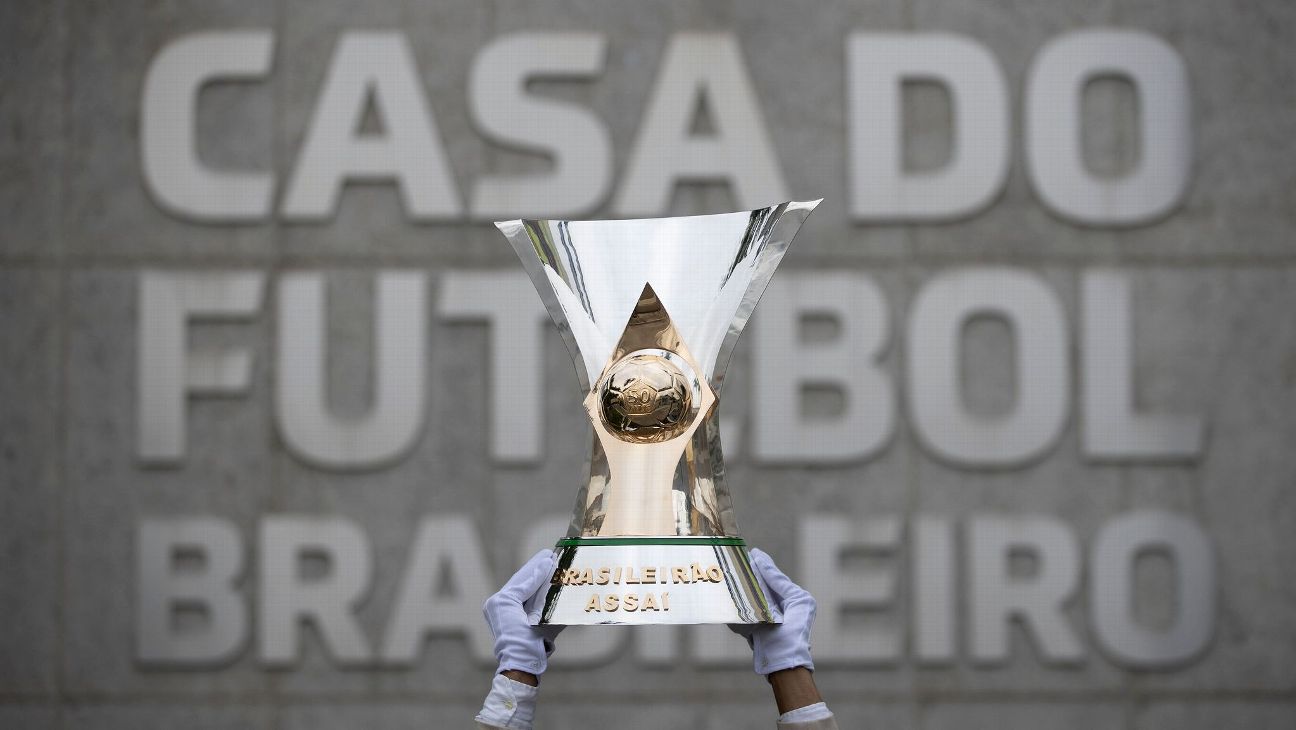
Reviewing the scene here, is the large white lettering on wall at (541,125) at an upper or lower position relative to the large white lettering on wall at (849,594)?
upper

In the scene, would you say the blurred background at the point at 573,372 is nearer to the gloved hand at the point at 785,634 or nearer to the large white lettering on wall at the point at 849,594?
the large white lettering on wall at the point at 849,594

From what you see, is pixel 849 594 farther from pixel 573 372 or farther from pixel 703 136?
pixel 703 136

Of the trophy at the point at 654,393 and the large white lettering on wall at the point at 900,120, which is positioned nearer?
the trophy at the point at 654,393

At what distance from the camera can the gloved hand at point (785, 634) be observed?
6.15 ft

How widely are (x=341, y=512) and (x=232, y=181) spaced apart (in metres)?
1.32

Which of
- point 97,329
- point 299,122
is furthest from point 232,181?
point 97,329

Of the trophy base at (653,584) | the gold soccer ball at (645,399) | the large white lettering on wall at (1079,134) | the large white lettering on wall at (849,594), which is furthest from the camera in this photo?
the large white lettering on wall at (1079,134)

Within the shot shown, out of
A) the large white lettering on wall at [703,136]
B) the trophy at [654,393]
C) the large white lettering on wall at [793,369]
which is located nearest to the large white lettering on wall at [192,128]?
the large white lettering on wall at [703,136]

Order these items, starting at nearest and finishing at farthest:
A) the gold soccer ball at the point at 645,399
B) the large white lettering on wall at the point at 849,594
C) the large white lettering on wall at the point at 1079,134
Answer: the gold soccer ball at the point at 645,399, the large white lettering on wall at the point at 849,594, the large white lettering on wall at the point at 1079,134

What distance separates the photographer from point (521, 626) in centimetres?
185

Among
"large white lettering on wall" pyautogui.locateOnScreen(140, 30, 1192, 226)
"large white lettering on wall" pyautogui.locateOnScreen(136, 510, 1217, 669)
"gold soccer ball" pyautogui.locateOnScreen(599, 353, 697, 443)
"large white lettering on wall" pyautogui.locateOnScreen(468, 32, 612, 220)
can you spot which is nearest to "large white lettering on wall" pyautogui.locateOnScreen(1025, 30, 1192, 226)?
"large white lettering on wall" pyautogui.locateOnScreen(140, 30, 1192, 226)

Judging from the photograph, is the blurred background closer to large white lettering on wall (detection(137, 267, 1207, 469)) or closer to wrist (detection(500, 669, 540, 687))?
large white lettering on wall (detection(137, 267, 1207, 469))

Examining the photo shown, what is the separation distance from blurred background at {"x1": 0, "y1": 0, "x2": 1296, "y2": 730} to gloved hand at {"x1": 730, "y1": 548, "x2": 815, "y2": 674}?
9.91 ft

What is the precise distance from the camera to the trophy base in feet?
5.74
